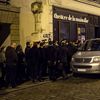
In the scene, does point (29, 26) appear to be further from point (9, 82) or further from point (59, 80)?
point (9, 82)

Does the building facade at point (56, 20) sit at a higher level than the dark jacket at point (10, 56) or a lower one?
higher

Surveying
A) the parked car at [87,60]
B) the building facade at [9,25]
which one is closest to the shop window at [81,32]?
the building facade at [9,25]

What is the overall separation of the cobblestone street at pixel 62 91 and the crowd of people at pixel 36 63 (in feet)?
2.86

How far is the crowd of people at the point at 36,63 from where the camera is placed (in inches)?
619

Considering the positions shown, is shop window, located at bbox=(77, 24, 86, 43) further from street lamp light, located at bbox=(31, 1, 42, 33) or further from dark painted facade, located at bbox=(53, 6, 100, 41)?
street lamp light, located at bbox=(31, 1, 42, 33)

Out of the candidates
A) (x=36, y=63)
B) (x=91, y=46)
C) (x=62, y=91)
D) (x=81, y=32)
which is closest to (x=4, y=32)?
(x=36, y=63)

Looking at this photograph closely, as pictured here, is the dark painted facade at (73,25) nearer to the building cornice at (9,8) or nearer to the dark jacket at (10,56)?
the building cornice at (9,8)

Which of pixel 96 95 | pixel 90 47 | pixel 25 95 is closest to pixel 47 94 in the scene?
pixel 25 95

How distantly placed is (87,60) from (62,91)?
358 cm

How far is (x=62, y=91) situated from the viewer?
14203 mm

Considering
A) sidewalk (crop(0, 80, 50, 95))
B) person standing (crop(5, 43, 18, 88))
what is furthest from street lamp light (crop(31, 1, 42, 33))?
person standing (crop(5, 43, 18, 88))

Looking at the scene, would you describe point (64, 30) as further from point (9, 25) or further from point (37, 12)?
point (9, 25)

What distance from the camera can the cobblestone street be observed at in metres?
12.9

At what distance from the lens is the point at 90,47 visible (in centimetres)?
1870
